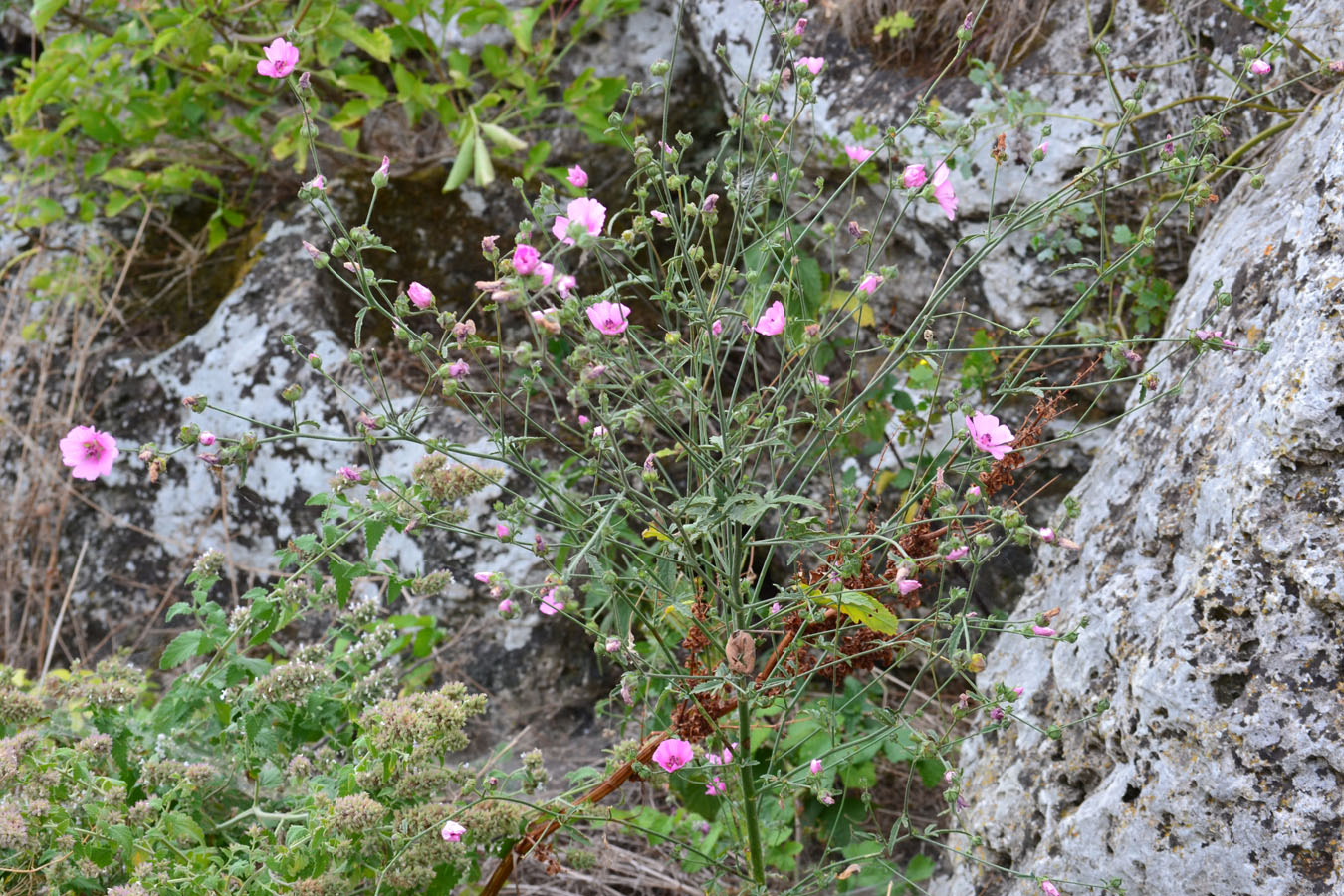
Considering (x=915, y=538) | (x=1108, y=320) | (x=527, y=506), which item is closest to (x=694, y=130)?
(x=1108, y=320)

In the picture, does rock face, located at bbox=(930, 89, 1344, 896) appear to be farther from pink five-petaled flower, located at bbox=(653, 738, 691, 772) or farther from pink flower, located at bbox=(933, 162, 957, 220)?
pink five-petaled flower, located at bbox=(653, 738, 691, 772)

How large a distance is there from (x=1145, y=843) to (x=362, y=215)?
303 centimetres

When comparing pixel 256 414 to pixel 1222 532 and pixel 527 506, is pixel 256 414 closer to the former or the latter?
pixel 527 506

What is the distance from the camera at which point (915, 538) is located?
1.79 m

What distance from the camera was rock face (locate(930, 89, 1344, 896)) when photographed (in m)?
A: 1.40

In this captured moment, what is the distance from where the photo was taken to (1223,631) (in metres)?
1.49

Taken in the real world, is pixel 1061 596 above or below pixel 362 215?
below

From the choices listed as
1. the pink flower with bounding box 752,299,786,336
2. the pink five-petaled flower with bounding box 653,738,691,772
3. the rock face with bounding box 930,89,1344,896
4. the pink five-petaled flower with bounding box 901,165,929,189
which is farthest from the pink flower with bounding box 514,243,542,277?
the rock face with bounding box 930,89,1344,896

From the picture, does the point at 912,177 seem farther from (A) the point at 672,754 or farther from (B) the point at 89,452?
(B) the point at 89,452

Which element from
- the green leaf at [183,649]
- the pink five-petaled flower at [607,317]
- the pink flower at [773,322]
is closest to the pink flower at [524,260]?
the pink five-petaled flower at [607,317]

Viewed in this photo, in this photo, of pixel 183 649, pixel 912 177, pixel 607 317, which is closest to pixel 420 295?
pixel 607 317

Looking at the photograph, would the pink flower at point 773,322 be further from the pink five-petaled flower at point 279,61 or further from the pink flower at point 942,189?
the pink five-petaled flower at point 279,61

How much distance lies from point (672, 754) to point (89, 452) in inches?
42.9

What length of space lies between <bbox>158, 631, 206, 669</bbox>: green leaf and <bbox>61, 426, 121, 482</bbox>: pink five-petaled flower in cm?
38
